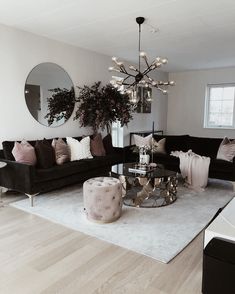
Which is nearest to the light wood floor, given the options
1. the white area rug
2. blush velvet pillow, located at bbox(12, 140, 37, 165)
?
the white area rug

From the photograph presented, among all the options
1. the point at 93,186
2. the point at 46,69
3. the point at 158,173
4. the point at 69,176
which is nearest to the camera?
the point at 93,186

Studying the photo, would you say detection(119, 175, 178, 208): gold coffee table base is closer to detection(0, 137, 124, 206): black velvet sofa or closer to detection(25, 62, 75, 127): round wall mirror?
detection(0, 137, 124, 206): black velvet sofa

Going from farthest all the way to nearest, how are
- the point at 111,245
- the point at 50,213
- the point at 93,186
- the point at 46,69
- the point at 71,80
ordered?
the point at 71,80 < the point at 46,69 < the point at 50,213 < the point at 93,186 < the point at 111,245

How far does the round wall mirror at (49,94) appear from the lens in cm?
446

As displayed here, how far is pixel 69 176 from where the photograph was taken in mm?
4113

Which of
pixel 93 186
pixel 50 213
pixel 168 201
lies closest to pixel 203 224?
pixel 168 201

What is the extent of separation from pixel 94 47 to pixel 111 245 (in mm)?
4005

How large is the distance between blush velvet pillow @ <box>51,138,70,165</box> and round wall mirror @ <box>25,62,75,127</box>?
557 mm

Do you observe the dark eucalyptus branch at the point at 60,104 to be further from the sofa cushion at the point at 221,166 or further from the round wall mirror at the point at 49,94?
the sofa cushion at the point at 221,166

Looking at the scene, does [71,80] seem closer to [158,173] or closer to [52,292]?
[158,173]

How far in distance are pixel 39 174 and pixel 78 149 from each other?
1144 millimetres

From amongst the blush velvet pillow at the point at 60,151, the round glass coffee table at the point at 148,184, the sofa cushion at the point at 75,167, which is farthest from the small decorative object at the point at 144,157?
the blush velvet pillow at the point at 60,151

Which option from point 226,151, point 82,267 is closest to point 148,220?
point 82,267

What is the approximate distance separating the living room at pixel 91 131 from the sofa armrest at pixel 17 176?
0.17 feet
